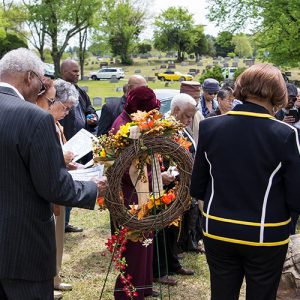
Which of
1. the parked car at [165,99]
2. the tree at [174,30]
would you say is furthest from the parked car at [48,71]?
the tree at [174,30]

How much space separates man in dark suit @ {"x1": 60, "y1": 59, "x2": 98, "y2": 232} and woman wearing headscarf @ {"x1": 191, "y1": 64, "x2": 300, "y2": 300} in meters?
3.52

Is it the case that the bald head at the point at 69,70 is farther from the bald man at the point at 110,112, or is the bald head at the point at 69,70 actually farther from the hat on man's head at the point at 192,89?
the hat on man's head at the point at 192,89

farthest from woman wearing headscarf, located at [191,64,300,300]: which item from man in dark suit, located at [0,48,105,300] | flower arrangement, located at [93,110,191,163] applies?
man in dark suit, located at [0,48,105,300]

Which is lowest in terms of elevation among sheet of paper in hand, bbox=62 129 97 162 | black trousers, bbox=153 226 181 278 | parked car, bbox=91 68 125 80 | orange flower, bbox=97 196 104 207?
parked car, bbox=91 68 125 80

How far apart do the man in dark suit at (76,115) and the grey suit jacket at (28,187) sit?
3.48 metres

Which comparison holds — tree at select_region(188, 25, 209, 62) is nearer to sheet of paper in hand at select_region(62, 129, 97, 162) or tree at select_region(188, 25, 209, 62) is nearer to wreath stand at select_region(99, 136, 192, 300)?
sheet of paper in hand at select_region(62, 129, 97, 162)

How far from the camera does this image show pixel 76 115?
6242 mm

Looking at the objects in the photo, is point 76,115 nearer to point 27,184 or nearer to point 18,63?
point 18,63

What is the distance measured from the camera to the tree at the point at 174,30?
72.1 metres

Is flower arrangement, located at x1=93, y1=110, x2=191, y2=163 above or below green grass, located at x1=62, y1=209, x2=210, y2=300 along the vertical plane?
above

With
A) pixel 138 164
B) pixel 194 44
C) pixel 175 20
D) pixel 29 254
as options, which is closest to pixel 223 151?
pixel 138 164

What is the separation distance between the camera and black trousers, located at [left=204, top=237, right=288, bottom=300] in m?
2.75

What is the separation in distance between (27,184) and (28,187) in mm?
18

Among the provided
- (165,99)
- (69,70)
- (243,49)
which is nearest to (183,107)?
(69,70)
